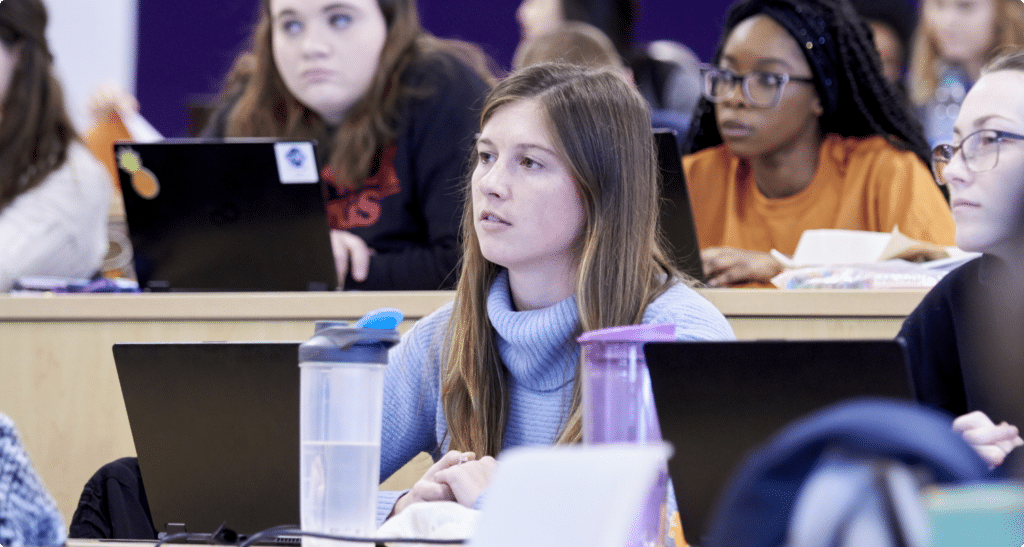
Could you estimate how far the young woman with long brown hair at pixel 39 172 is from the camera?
6.92 feet

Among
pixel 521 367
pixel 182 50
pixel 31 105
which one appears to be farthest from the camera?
pixel 182 50

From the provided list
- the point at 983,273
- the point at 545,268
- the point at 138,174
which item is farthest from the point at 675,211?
the point at 138,174

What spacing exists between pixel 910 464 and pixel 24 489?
62 centimetres

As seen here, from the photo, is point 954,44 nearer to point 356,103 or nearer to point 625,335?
point 356,103

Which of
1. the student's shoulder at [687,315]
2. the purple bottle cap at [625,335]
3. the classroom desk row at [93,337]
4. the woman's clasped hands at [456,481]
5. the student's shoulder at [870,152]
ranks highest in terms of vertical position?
the student's shoulder at [870,152]

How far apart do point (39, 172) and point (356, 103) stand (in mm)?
666

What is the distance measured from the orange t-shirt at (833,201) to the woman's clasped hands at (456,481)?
1.34 meters

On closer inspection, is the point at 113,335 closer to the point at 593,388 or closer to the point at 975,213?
the point at 593,388

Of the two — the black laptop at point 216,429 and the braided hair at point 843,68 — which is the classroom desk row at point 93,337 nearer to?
the black laptop at point 216,429

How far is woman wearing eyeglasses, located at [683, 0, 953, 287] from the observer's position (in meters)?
2.14

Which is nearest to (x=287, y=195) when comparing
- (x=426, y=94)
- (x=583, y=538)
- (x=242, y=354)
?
(x=426, y=94)

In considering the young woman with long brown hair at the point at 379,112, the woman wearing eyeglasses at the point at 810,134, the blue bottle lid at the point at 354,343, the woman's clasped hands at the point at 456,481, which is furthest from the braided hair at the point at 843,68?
Result: the blue bottle lid at the point at 354,343

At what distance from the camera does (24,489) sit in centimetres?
74

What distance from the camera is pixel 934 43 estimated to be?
11.1 feet
